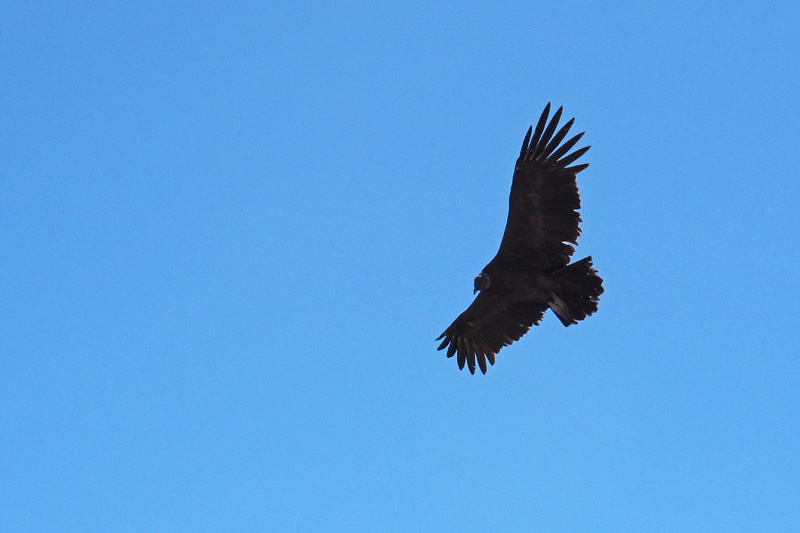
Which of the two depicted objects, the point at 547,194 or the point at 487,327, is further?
the point at 487,327

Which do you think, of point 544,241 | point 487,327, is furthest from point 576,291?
point 487,327

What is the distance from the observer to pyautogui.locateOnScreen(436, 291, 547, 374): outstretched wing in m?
13.7

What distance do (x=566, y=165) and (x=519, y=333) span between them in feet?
10.5

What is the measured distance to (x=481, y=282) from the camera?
12938mm

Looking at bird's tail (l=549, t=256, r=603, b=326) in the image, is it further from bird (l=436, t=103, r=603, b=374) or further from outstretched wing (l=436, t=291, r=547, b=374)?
outstretched wing (l=436, t=291, r=547, b=374)

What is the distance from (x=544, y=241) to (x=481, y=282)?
1169 millimetres

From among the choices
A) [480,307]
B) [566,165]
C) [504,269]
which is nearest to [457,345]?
[480,307]

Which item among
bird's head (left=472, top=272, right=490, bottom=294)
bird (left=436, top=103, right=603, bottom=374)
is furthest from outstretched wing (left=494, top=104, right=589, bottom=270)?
bird's head (left=472, top=272, right=490, bottom=294)

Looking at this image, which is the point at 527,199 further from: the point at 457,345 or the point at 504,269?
the point at 457,345

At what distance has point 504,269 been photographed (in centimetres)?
1303

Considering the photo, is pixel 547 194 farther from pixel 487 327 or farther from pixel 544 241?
pixel 487 327

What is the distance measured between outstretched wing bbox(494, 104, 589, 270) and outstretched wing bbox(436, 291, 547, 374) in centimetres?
133

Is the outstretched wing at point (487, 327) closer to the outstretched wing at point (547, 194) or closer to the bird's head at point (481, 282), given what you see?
the bird's head at point (481, 282)

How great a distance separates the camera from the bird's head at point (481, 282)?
12930 mm
